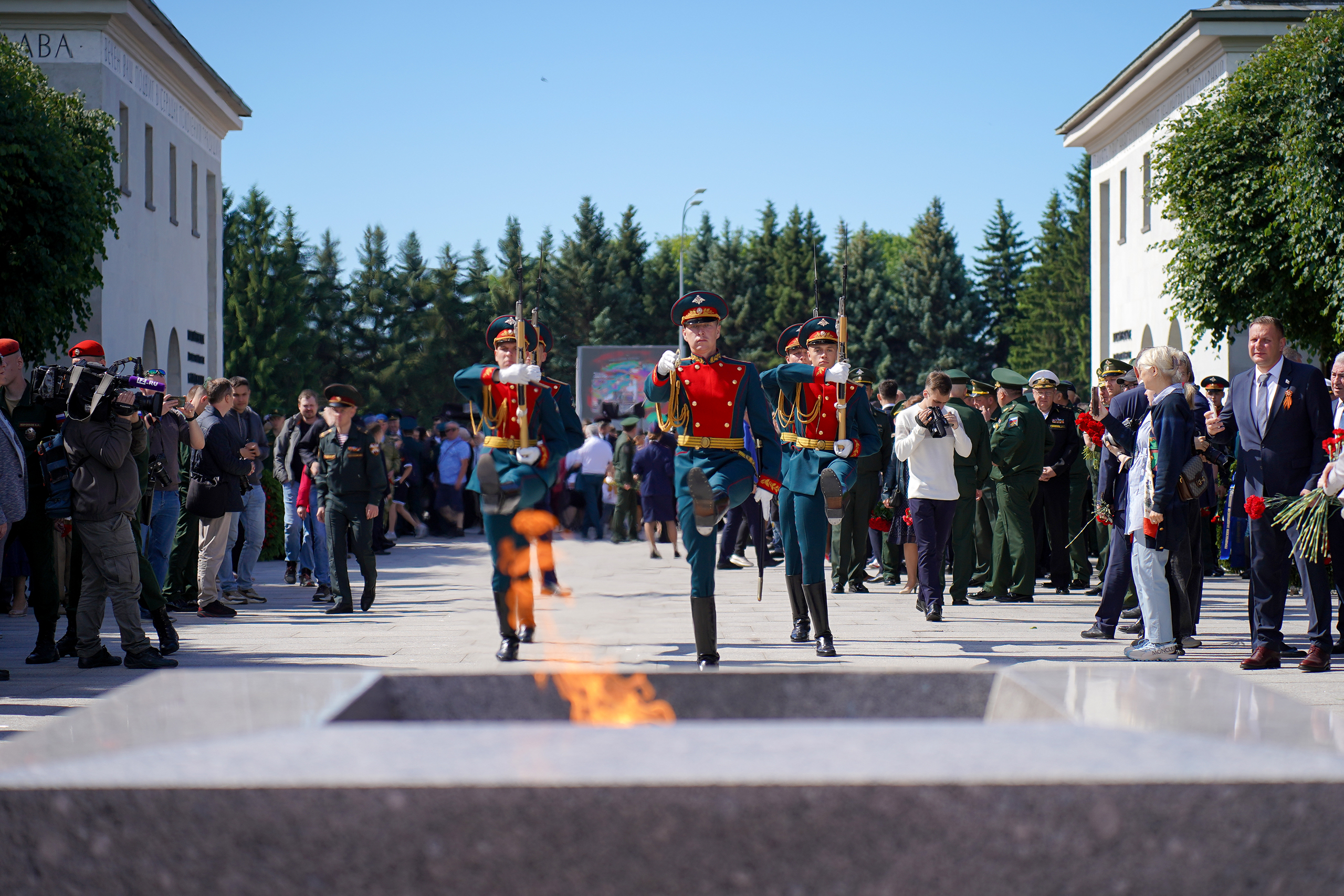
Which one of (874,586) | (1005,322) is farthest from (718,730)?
(1005,322)

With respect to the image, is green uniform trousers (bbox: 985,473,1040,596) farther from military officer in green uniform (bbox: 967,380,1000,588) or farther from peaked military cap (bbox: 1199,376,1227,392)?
peaked military cap (bbox: 1199,376,1227,392)

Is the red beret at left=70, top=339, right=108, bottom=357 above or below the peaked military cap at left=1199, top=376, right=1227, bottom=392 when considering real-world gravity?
below

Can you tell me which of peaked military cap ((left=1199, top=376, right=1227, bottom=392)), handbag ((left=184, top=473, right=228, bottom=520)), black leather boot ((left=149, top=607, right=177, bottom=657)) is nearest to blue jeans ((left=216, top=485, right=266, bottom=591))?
handbag ((left=184, top=473, right=228, bottom=520))

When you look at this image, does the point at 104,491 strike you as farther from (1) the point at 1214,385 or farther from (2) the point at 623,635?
(1) the point at 1214,385

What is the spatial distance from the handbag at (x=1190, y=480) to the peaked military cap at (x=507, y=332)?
153 inches

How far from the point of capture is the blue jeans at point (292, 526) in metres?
13.3

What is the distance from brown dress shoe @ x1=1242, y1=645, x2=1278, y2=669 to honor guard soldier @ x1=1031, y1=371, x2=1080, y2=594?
4515 mm

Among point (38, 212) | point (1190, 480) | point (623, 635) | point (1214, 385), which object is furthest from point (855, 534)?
point (38, 212)

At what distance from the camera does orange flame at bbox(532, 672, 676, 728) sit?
3545 millimetres

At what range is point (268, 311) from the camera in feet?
215

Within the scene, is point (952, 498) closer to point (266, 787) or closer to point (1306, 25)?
point (266, 787)

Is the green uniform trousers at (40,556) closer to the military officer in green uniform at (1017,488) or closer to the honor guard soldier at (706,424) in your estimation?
the honor guard soldier at (706,424)

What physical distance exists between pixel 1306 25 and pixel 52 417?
20820 millimetres

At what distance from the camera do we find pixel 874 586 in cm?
1405
